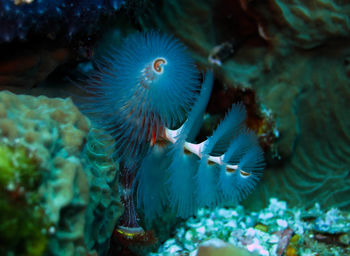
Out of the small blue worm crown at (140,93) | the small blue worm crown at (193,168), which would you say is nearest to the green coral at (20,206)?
the small blue worm crown at (140,93)

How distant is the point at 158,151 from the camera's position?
2.43 meters

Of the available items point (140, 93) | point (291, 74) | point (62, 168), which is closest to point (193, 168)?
point (140, 93)

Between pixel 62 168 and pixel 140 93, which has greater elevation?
pixel 140 93

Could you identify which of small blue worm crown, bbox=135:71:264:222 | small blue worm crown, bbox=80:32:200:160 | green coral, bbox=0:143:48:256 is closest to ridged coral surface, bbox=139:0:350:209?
small blue worm crown, bbox=135:71:264:222

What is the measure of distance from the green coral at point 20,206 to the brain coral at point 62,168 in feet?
0.13

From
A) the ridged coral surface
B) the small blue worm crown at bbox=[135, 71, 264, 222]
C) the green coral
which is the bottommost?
the green coral

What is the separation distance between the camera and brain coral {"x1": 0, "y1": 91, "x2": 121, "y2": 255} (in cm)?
148

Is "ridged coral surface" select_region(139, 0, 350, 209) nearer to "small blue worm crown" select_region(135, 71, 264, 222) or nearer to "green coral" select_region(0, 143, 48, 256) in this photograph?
"small blue worm crown" select_region(135, 71, 264, 222)

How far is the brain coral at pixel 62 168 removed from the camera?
1481mm

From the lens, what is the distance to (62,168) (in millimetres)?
1597

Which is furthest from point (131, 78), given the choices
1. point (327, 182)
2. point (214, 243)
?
point (327, 182)

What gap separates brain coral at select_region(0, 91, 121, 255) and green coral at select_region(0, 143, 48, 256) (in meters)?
0.04

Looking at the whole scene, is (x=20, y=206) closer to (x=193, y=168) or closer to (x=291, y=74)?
(x=193, y=168)

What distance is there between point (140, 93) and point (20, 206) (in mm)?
1205
